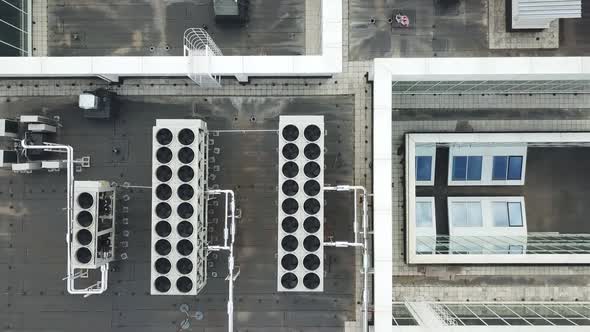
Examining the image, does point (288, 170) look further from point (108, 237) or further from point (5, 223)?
point (5, 223)

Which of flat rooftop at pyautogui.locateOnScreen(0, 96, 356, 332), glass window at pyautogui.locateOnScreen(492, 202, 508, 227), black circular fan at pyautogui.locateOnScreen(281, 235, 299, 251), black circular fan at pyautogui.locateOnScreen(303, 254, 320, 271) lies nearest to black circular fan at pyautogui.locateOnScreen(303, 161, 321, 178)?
flat rooftop at pyautogui.locateOnScreen(0, 96, 356, 332)

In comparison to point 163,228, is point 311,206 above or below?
above

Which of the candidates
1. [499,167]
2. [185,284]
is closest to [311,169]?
[185,284]

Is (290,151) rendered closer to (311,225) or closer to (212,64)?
(311,225)

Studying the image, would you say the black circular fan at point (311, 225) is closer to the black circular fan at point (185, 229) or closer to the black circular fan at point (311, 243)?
the black circular fan at point (311, 243)

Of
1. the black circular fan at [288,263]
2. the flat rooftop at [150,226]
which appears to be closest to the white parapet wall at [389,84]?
the flat rooftop at [150,226]

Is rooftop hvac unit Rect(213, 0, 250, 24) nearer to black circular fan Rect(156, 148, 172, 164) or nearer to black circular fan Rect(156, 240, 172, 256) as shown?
black circular fan Rect(156, 148, 172, 164)
